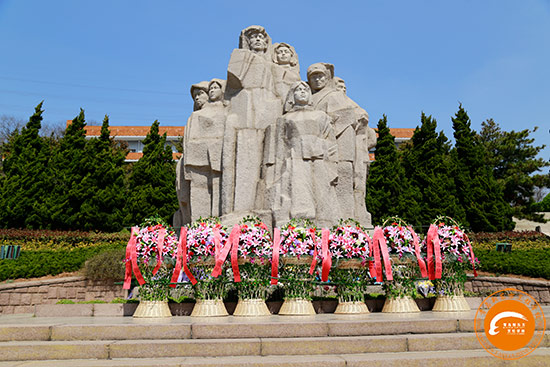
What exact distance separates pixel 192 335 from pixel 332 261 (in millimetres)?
1848

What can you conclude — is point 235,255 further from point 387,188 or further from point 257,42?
point 387,188

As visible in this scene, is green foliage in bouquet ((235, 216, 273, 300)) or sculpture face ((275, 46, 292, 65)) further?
sculpture face ((275, 46, 292, 65))

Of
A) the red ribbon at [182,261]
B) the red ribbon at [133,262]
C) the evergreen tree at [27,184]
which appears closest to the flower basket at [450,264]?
the red ribbon at [182,261]

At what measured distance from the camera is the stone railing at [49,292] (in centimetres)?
862

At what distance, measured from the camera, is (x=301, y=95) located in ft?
25.5

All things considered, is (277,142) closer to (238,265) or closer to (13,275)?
(238,265)

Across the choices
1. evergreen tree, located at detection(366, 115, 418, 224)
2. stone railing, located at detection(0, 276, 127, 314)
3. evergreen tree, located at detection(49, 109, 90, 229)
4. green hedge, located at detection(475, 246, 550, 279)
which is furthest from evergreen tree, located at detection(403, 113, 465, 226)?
evergreen tree, located at detection(49, 109, 90, 229)

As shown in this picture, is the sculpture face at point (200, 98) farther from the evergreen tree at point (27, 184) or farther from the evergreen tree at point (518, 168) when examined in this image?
the evergreen tree at point (518, 168)

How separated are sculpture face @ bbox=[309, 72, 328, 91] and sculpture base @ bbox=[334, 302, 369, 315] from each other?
4599 millimetres

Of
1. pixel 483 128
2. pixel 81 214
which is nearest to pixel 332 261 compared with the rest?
pixel 81 214

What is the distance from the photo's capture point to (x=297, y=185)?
288 inches

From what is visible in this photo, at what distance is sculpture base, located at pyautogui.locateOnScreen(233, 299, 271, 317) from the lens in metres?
5.10

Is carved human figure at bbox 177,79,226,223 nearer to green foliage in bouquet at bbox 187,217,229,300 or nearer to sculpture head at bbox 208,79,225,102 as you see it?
sculpture head at bbox 208,79,225,102

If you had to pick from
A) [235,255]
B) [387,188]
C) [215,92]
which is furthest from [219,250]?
[387,188]
